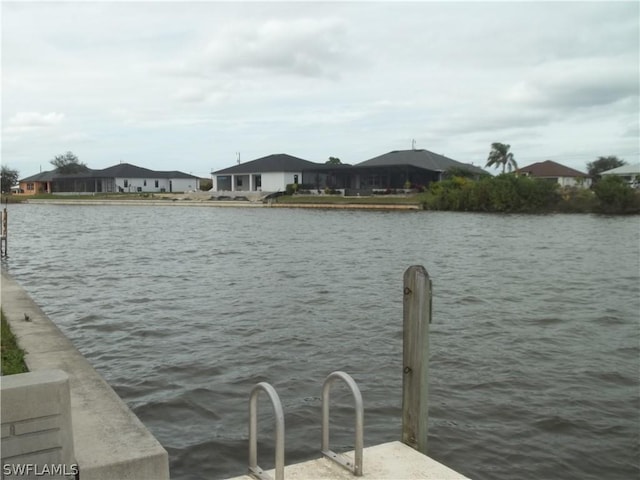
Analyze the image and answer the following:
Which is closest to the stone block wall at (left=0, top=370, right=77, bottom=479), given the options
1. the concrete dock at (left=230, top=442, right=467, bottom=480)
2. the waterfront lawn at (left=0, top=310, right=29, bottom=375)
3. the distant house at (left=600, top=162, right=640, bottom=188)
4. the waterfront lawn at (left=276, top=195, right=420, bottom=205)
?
the concrete dock at (left=230, top=442, right=467, bottom=480)

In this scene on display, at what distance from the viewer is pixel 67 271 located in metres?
20.9

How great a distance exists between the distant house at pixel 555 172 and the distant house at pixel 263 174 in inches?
1390

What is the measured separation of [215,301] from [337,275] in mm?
5667

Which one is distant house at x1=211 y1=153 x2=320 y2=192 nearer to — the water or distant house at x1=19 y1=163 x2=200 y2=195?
distant house at x1=19 y1=163 x2=200 y2=195

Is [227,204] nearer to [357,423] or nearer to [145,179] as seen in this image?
[145,179]

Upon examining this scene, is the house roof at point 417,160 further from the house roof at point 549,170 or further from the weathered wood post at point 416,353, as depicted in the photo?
the weathered wood post at point 416,353

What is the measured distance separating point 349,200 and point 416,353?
202 feet

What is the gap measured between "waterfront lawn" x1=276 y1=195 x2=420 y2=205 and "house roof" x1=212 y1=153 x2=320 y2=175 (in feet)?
26.8

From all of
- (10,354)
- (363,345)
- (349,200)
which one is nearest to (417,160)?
(349,200)

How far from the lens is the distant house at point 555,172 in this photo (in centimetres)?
9544

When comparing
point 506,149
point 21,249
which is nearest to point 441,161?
point 506,149

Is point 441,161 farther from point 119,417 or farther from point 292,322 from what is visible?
point 119,417

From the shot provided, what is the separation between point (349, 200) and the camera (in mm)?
67062

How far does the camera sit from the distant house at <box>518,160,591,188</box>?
95.4 m
